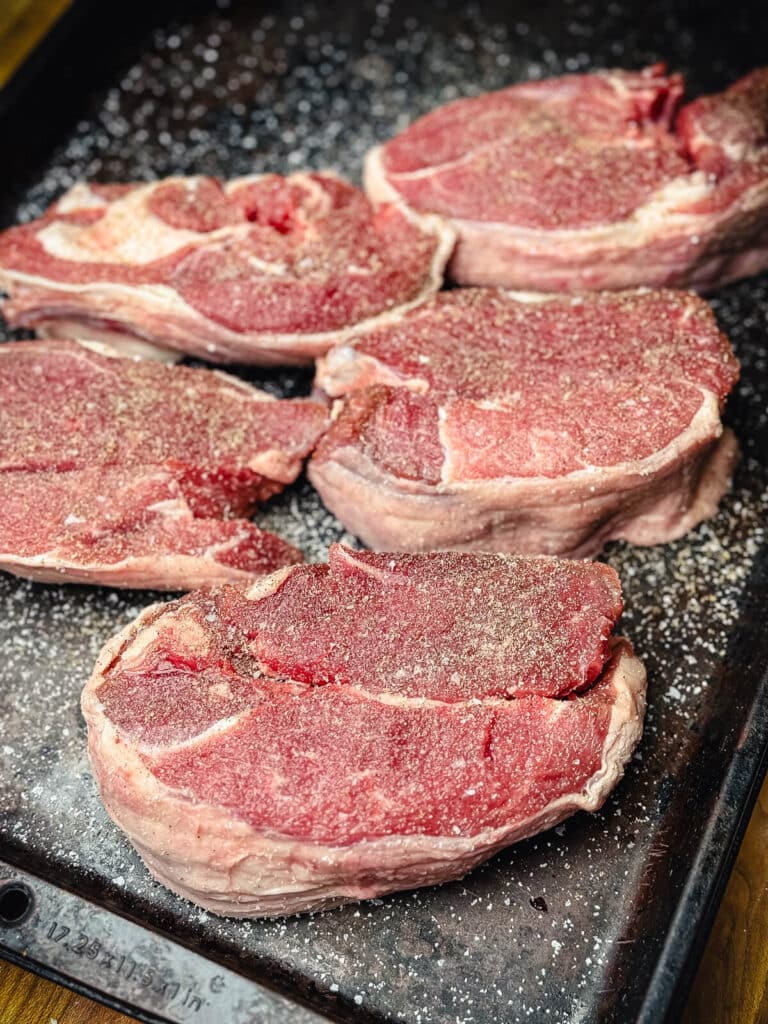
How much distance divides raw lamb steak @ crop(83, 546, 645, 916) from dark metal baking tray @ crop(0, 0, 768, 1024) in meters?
0.17

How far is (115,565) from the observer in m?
2.65

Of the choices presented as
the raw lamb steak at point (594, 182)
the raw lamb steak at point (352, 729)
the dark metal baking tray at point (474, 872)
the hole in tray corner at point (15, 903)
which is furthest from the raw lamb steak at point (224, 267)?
the hole in tray corner at point (15, 903)

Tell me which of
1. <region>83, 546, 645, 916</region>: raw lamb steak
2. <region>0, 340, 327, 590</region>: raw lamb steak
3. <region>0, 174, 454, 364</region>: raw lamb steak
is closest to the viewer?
<region>83, 546, 645, 916</region>: raw lamb steak

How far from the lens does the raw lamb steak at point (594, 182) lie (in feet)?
10.6

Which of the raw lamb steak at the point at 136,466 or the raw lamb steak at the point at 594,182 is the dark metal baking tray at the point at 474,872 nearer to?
the raw lamb steak at the point at 136,466

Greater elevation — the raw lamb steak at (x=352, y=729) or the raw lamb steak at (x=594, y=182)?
the raw lamb steak at (x=594, y=182)

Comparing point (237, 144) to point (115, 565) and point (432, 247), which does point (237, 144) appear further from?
point (115, 565)

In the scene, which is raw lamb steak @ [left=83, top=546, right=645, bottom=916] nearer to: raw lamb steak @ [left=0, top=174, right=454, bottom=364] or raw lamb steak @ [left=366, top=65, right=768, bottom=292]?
raw lamb steak @ [left=0, top=174, right=454, bottom=364]

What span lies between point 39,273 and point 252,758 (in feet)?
5.37

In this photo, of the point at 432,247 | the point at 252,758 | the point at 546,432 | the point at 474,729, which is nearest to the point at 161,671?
the point at 252,758

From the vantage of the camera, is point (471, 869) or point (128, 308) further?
point (128, 308)

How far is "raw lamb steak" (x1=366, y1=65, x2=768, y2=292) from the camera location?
3232mm

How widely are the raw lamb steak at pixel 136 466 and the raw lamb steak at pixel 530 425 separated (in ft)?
0.64

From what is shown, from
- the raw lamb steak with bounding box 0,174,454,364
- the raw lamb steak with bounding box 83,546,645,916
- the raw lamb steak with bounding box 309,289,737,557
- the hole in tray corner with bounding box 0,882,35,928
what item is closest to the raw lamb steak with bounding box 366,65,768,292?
the raw lamb steak with bounding box 0,174,454,364
